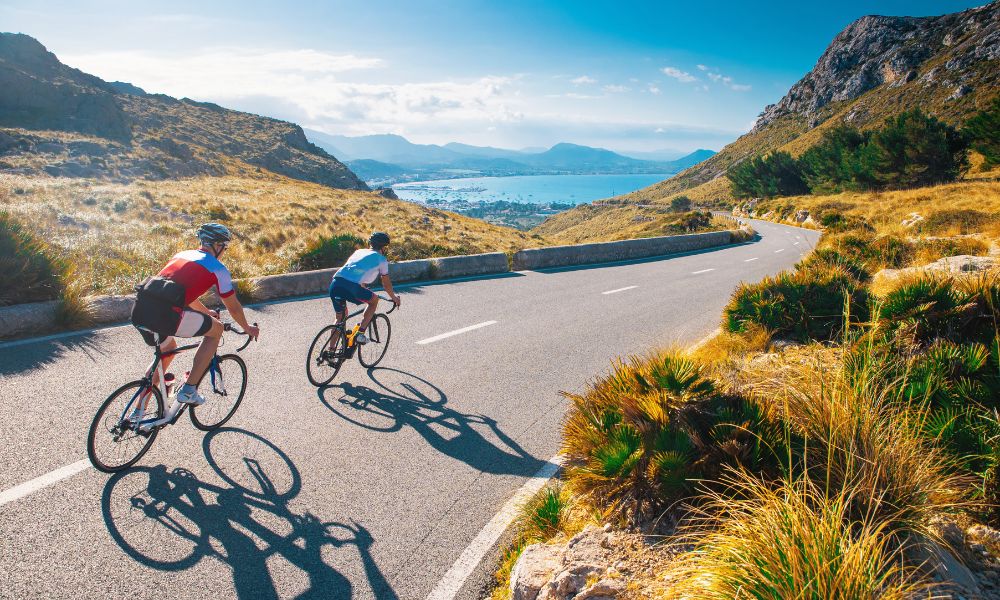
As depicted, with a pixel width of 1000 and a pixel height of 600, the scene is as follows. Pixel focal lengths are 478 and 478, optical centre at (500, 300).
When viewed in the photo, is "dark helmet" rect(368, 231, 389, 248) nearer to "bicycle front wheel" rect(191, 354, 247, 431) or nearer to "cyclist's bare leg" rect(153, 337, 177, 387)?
"bicycle front wheel" rect(191, 354, 247, 431)

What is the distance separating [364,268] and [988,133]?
57180 millimetres

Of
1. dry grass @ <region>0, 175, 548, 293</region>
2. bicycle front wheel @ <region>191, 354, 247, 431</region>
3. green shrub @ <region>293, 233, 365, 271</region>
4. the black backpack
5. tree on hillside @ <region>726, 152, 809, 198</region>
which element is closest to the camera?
the black backpack

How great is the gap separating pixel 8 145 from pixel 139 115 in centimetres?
4273

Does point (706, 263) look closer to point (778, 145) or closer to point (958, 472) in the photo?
point (958, 472)

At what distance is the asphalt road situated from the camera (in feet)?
9.25

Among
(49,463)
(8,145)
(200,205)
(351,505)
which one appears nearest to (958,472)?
(351,505)

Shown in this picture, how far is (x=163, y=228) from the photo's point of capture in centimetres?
1602

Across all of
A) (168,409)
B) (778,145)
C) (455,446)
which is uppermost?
(778,145)

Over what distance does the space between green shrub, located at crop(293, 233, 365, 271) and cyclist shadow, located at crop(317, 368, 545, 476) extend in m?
7.00

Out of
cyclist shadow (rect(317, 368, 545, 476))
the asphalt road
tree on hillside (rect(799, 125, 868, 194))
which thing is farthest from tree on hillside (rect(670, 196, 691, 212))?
cyclist shadow (rect(317, 368, 545, 476))

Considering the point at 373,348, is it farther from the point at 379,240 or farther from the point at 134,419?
the point at 134,419

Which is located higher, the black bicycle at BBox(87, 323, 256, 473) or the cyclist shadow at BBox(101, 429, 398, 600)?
the black bicycle at BBox(87, 323, 256, 473)

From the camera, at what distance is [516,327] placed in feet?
27.0

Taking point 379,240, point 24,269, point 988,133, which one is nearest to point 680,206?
point 988,133
